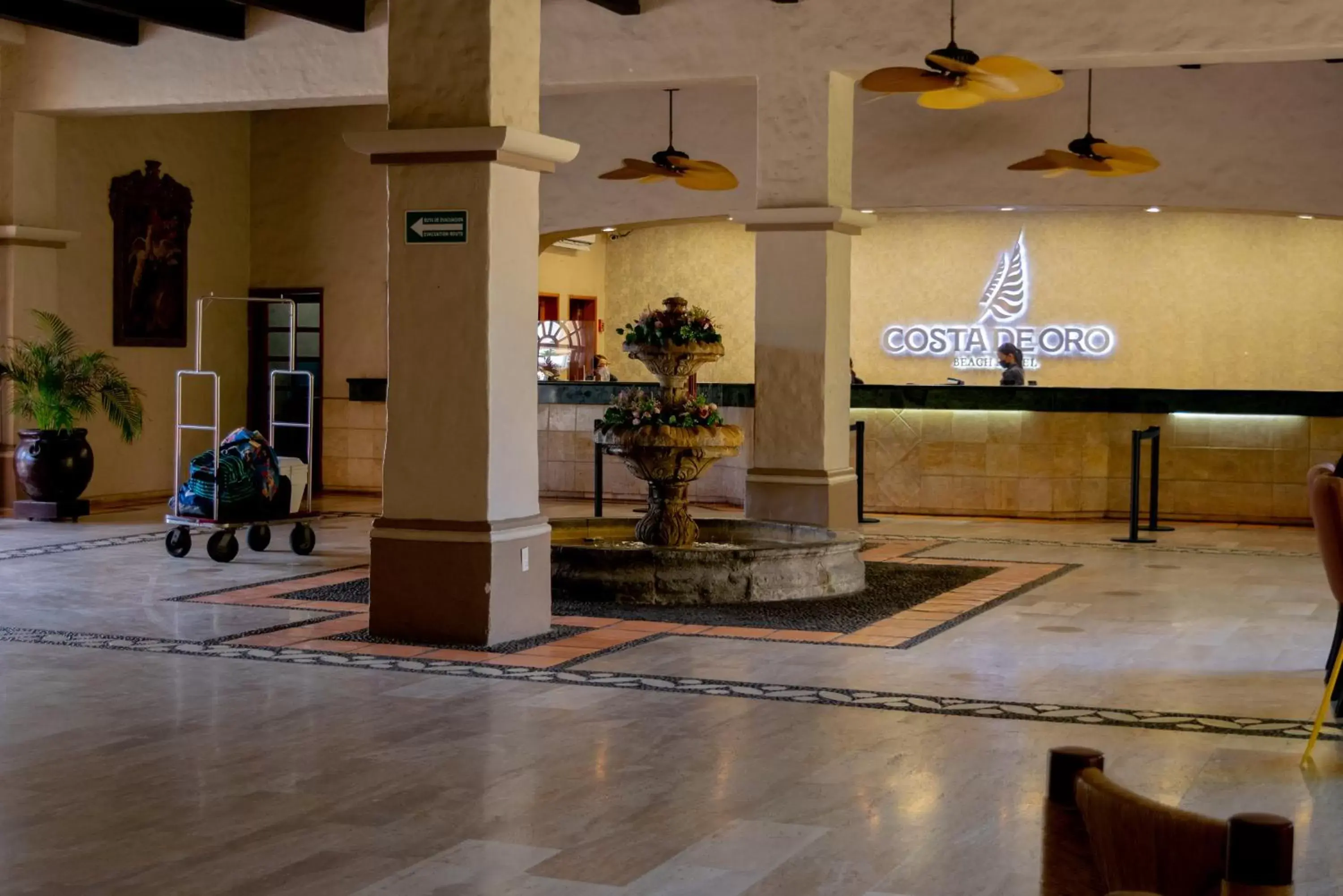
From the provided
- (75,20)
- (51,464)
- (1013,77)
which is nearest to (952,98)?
(1013,77)

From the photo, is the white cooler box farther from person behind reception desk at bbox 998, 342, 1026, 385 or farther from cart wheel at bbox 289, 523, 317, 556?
person behind reception desk at bbox 998, 342, 1026, 385

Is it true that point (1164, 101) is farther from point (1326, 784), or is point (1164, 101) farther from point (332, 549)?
point (1326, 784)

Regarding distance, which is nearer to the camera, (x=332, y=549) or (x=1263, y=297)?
(x=332, y=549)

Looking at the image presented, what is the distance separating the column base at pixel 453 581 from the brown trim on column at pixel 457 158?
1.59 meters

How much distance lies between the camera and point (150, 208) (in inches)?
588

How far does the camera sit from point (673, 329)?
888 centimetres

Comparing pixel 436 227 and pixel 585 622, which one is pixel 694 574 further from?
pixel 436 227

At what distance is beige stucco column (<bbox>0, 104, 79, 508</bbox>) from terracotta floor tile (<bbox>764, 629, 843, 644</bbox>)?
8154 millimetres

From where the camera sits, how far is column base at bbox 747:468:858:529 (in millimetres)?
10562

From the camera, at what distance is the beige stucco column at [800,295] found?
10523mm

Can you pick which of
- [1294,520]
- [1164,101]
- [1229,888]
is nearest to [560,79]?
[1164,101]

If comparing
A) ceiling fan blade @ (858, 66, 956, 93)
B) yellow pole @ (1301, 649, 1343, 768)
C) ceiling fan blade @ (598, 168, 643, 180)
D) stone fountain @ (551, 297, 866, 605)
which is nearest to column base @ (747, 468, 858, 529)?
stone fountain @ (551, 297, 866, 605)

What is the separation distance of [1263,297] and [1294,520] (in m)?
4.48

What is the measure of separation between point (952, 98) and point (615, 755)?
5481 millimetres
